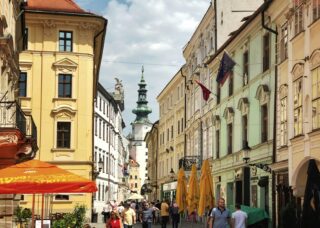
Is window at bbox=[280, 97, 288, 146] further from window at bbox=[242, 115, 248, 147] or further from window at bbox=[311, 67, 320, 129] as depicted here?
window at bbox=[242, 115, 248, 147]

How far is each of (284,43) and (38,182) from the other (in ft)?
45.6

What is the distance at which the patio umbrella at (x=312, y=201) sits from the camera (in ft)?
36.4

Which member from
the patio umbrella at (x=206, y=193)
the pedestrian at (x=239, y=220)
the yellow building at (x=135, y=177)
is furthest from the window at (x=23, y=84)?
the yellow building at (x=135, y=177)

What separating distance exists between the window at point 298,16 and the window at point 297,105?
1624mm

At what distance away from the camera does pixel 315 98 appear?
1959 centimetres

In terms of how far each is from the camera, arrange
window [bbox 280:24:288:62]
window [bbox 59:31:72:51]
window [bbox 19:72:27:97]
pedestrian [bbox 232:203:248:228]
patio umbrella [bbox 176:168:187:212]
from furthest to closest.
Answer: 1. window [bbox 59:31:72:51]
2. window [bbox 19:72:27:97]
3. patio umbrella [bbox 176:168:187:212]
4. window [bbox 280:24:288:62]
5. pedestrian [bbox 232:203:248:228]

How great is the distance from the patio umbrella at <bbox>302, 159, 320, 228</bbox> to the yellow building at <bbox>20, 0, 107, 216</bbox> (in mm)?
31266

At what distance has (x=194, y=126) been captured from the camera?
48.8 m

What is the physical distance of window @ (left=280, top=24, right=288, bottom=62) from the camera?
2475 centimetres

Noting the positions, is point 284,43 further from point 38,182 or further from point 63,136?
point 63,136

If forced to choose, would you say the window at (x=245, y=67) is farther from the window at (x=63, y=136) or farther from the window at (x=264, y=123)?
the window at (x=63, y=136)

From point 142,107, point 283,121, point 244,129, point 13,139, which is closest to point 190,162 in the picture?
point 244,129

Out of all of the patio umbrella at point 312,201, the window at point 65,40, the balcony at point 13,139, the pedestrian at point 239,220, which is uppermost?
the window at point 65,40

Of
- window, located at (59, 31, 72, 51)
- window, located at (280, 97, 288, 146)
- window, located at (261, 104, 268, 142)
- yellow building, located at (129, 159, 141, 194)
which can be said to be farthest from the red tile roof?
yellow building, located at (129, 159, 141, 194)
